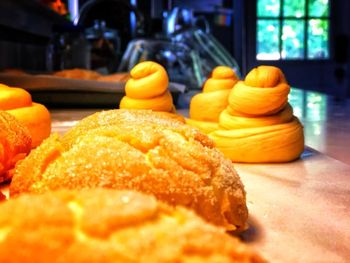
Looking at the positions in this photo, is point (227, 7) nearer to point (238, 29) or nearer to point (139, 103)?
point (238, 29)

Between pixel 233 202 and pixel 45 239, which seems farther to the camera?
pixel 233 202

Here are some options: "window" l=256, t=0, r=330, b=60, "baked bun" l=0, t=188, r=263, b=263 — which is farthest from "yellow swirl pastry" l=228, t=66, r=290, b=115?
"window" l=256, t=0, r=330, b=60

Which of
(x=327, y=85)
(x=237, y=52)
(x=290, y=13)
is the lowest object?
(x=327, y=85)

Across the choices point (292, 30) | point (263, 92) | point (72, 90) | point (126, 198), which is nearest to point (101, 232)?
point (126, 198)

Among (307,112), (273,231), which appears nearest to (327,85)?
(307,112)

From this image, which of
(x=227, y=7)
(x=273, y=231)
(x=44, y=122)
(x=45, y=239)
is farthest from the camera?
(x=227, y=7)

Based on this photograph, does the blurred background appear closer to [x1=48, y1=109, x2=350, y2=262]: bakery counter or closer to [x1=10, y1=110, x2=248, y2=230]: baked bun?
[x1=48, y1=109, x2=350, y2=262]: bakery counter

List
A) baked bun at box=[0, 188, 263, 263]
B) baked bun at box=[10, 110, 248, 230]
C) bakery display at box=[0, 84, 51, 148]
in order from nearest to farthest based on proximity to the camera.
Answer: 1. baked bun at box=[0, 188, 263, 263]
2. baked bun at box=[10, 110, 248, 230]
3. bakery display at box=[0, 84, 51, 148]
